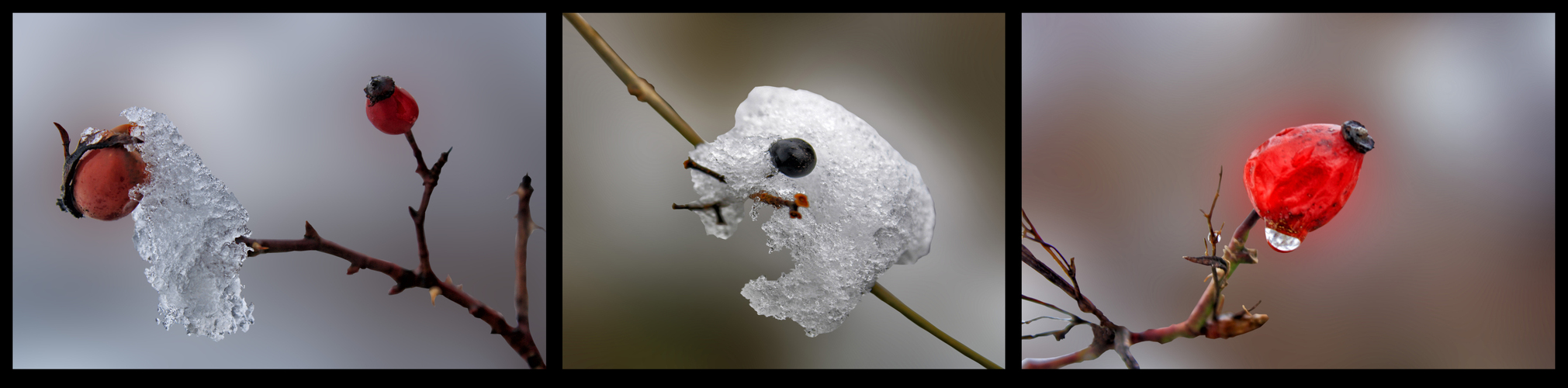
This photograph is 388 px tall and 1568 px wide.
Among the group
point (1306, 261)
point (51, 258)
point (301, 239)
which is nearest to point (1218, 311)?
point (1306, 261)

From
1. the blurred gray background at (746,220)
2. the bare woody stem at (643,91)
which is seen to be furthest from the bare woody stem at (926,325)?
the bare woody stem at (643,91)

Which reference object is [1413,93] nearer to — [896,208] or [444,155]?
[896,208]

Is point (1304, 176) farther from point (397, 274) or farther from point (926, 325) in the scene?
point (397, 274)

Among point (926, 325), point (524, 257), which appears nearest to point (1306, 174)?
point (926, 325)

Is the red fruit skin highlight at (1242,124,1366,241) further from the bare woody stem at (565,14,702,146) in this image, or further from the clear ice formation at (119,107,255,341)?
the clear ice formation at (119,107,255,341)

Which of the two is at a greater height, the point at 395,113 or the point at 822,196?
the point at 395,113

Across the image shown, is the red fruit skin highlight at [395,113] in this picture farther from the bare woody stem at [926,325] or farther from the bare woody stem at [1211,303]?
the bare woody stem at [1211,303]

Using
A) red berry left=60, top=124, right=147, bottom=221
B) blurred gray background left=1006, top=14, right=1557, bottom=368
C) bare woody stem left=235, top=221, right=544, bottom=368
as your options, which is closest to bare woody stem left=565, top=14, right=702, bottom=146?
bare woody stem left=235, top=221, right=544, bottom=368
